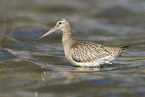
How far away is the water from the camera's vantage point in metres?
6.47

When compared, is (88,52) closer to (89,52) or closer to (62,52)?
(89,52)

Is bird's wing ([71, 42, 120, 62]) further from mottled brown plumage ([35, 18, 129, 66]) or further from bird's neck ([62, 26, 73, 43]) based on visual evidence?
bird's neck ([62, 26, 73, 43])

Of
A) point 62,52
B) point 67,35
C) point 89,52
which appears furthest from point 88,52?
point 62,52

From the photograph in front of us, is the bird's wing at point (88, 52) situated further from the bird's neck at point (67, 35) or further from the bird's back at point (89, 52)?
the bird's neck at point (67, 35)

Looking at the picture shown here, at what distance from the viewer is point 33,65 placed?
8578 mm

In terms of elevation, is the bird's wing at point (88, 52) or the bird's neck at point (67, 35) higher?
the bird's neck at point (67, 35)

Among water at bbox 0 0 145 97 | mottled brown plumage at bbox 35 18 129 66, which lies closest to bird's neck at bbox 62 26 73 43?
mottled brown plumage at bbox 35 18 129 66

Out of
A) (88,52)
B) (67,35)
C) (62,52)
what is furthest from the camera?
(62,52)

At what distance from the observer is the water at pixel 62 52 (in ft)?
21.2

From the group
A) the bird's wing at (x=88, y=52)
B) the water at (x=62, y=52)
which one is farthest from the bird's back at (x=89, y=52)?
the water at (x=62, y=52)

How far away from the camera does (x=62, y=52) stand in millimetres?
10547

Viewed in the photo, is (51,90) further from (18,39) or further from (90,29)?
(90,29)

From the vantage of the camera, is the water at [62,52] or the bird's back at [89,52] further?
the bird's back at [89,52]

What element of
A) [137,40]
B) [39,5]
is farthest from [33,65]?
[39,5]
